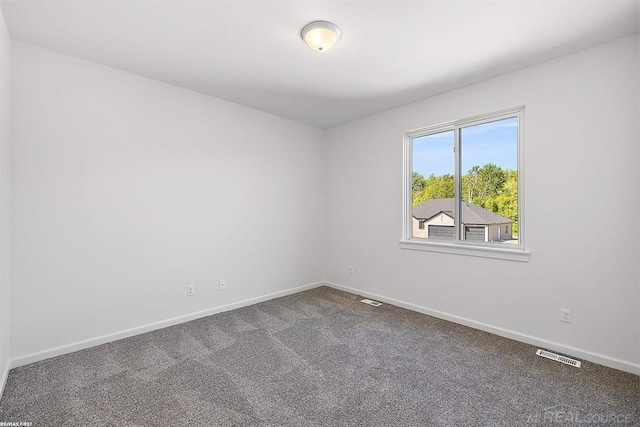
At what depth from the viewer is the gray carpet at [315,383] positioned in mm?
1760

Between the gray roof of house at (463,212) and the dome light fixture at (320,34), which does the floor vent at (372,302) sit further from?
the dome light fixture at (320,34)

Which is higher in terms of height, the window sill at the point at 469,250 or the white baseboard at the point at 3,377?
the window sill at the point at 469,250

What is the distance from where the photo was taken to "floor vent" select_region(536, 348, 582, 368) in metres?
2.34

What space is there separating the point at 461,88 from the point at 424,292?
2293 millimetres

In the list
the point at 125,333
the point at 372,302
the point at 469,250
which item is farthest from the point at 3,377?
the point at 469,250

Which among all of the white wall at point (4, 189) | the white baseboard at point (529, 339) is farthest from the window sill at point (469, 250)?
the white wall at point (4, 189)

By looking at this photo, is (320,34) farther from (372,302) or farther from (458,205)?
(372,302)

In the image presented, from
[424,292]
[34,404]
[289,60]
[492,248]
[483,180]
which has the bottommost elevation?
[34,404]

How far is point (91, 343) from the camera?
2.60 m

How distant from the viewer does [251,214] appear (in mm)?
3803

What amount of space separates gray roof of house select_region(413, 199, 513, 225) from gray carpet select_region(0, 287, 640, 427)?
3.74ft

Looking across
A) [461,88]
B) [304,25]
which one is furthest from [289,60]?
[461,88]

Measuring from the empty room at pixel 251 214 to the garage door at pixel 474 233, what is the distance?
0.02m

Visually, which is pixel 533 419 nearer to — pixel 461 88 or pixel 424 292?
pixel 424 292
